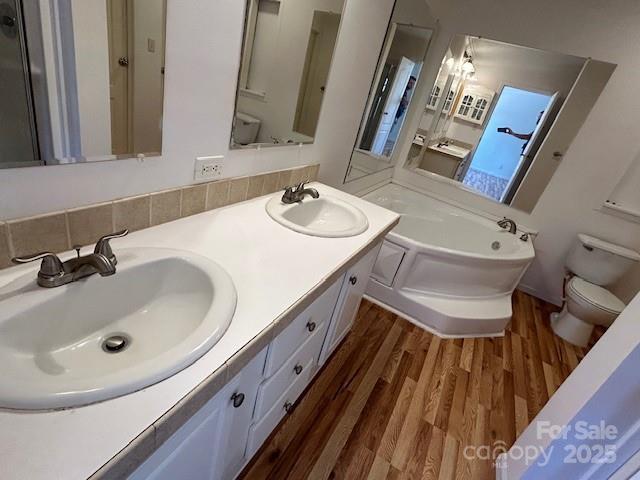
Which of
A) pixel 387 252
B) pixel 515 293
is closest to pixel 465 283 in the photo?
pixel 387 252

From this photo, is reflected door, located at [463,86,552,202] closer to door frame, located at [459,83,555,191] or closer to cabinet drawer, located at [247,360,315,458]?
door frame, located at [459,83,555,191]

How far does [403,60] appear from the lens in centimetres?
230

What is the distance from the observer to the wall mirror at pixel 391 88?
203 centimetres

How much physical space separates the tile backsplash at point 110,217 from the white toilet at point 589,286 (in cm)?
250

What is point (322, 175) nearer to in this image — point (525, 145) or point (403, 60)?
point (403, 60)

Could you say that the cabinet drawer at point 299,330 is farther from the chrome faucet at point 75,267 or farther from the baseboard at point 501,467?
the baseboard at point 501,467

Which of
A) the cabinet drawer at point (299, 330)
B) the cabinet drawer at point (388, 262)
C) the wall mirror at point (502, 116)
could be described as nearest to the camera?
the cabinet drawer at point (299, 330)

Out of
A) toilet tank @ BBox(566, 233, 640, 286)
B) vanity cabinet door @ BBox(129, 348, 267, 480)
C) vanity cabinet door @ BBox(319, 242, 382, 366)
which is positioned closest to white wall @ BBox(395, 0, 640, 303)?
toilet tank @ BBox(566, 233, 640, 286)

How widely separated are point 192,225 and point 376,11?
5.12ft

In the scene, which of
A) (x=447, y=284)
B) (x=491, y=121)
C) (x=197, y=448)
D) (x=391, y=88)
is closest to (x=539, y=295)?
(x=447, y=284)

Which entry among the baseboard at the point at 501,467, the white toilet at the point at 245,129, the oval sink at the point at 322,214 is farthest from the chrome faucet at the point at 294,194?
the baseboard at the point at 501,467

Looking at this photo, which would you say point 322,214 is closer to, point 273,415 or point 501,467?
point 273,415

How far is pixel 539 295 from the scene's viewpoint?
290 cm

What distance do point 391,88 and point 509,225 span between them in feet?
5.09
